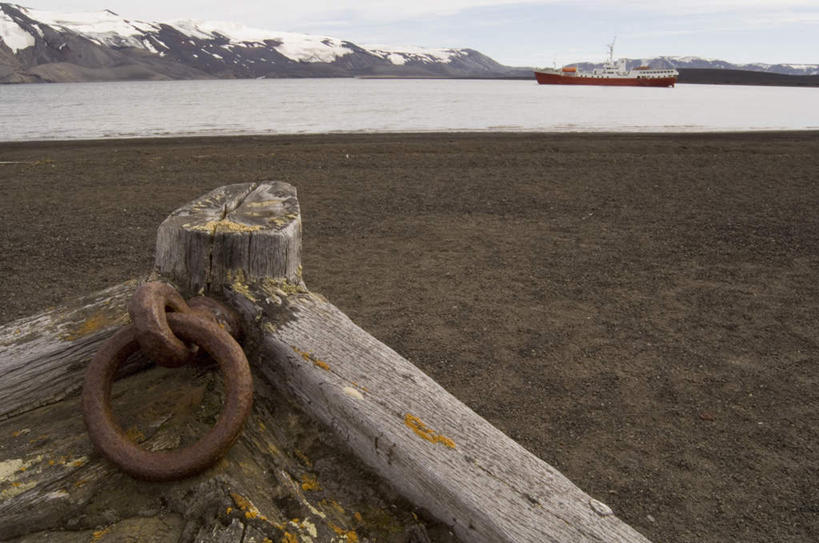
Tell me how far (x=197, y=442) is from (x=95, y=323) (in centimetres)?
51

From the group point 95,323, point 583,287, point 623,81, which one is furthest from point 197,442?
point 623,81

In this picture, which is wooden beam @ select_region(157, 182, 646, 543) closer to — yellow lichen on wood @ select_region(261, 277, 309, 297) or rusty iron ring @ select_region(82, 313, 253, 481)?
yellow lichen on wood @ select_region(261, 277, 309, 297)

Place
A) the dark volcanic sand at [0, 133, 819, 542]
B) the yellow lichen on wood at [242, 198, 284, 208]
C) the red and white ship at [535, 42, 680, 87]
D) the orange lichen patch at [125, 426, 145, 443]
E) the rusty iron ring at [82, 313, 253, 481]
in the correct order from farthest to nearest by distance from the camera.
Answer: the red and white ship at [535, 42, 680, 87] → the dark volcanic sand at [0, 133, 819, 542] → the yellow lichen on wood at [242, 198, 284, 208] → the orange lichen patch at [125, 426, 145, 443] → the rusty iron ring at [82, 313, 253, 481]

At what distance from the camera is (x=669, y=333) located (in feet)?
17.4

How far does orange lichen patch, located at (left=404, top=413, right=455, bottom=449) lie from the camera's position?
126cm

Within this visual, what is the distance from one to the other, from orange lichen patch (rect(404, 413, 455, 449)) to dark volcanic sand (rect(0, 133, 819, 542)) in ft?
7.52

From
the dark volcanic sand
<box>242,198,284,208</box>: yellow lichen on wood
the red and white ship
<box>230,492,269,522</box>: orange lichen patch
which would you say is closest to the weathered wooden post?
<box>230,492,269,522</box>: orange lichen patch

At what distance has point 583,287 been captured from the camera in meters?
6.37

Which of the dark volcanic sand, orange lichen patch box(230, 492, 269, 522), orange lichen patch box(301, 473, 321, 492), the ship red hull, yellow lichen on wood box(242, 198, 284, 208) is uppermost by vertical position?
the ship red hull

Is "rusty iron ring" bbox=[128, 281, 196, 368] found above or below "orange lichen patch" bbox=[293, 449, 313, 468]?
above

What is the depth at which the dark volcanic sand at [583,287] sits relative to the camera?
3.59m

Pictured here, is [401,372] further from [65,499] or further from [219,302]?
[65,499]

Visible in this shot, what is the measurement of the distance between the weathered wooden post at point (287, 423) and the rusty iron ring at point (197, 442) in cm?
6

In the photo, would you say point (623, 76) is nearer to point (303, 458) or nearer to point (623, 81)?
point (623, 81)
